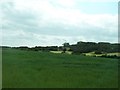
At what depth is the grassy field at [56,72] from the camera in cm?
2475

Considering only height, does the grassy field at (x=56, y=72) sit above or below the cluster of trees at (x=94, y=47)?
below

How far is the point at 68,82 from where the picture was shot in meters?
25.6

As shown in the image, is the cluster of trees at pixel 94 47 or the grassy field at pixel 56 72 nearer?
the grassy field at pixel 56 72

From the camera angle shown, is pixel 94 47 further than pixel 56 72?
Yes

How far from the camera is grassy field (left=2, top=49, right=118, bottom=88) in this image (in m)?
24.8

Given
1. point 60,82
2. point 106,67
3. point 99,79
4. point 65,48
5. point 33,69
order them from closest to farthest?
point 60,82
point 99,79
point 33,69
point 106,67
point 65,48

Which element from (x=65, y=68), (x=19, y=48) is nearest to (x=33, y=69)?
(x=65, y=68)

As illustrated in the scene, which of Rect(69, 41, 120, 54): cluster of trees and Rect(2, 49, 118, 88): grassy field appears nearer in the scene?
Rect(2, 49, 118, 88): grassy field

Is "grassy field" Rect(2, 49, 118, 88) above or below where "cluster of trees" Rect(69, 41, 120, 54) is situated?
below

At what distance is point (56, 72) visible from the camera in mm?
28438

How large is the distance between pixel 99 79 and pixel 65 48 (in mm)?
19278

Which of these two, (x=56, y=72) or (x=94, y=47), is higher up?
(x=94, y=47)

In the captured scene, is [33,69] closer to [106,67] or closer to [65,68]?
[65,68]

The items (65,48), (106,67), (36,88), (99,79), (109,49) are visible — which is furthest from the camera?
(65,48)
